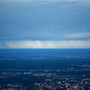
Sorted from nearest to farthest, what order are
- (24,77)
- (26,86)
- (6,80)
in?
(26,86) → (6,80) → (24,77)

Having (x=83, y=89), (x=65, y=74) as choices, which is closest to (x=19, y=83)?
(x=83, y=89)

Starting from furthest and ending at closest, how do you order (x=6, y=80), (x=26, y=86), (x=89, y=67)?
(x=89, y=67)
(x=6, y=80)
(x=26, y=86)

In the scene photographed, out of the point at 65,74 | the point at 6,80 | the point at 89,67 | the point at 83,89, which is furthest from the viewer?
the point at 89,67

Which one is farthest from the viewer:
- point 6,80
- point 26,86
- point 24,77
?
point 24,77

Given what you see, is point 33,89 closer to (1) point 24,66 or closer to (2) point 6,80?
(2) point 6,80

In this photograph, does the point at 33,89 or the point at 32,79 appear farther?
the point at 32,79

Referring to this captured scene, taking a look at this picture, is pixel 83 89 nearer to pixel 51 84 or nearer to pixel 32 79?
pixel 51 84

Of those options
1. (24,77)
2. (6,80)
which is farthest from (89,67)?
(6,80)

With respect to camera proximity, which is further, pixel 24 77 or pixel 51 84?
pixel 24 77
